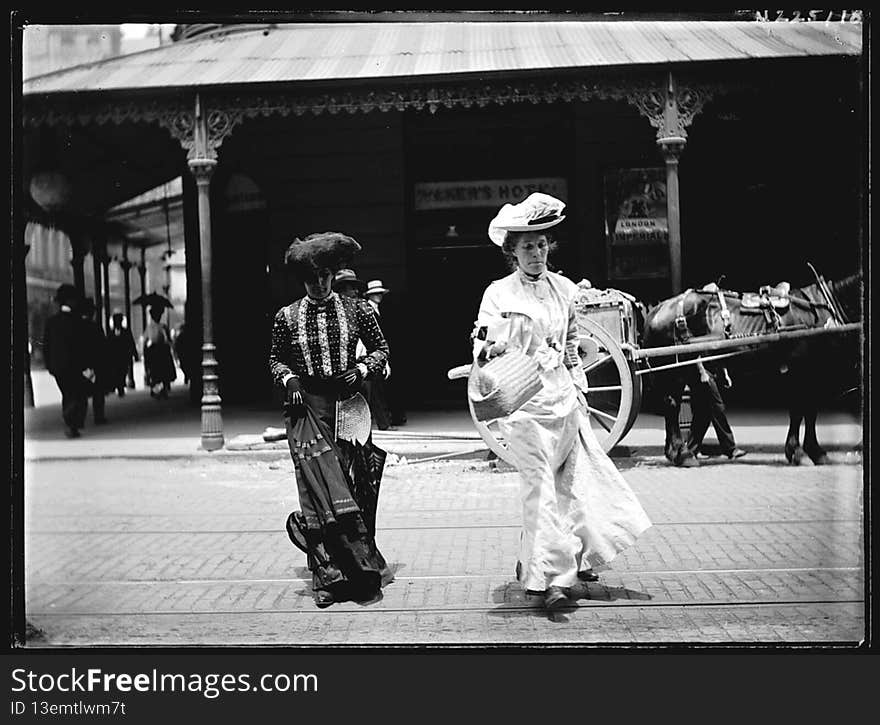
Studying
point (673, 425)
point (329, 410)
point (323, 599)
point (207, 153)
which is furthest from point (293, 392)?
point (207, 153)

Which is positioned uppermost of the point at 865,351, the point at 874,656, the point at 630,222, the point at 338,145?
the point at 338,145

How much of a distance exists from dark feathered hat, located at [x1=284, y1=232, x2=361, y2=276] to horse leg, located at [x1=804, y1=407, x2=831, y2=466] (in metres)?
5.21

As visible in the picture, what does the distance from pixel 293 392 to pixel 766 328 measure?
5432mm

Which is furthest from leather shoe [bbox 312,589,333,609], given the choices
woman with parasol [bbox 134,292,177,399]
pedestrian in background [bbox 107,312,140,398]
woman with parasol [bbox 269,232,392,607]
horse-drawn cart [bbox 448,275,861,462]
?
woman with parasol [bbox 134,292,177,399]

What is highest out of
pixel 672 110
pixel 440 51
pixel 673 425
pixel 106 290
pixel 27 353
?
pixel 440 51

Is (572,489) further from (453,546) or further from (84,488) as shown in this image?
(84,488)

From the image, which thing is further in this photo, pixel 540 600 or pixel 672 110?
pixel 672 110

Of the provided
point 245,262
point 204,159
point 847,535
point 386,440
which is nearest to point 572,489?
point 847,535

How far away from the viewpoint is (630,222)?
1220cm

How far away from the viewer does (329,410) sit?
5281mm

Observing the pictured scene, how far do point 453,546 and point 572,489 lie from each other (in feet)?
4.65

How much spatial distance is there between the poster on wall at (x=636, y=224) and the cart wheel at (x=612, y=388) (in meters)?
3.93

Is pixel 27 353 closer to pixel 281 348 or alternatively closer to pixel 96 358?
pixel 281 348

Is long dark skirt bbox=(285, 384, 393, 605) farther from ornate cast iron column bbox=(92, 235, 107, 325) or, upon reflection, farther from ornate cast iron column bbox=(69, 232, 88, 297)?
ornate cast iron column bbox=(92, 235, 107, 325)
